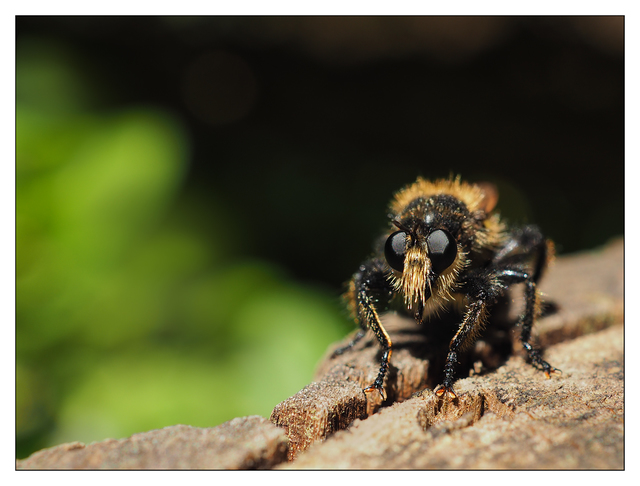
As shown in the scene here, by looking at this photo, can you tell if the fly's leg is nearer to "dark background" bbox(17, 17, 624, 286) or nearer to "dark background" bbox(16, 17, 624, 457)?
"dark background" bbox(16, 17, 624, 457)

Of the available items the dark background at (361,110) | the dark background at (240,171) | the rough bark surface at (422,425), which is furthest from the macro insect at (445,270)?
the dark background at (361,110)

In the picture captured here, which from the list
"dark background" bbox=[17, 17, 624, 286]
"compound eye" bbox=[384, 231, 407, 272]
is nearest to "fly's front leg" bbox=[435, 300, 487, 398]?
"compound eye" bbox=[384, 231, 407, 272]

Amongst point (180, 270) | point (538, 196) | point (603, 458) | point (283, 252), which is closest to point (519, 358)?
point (603, 458)

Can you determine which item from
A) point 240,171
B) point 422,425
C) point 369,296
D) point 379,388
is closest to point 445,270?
point 369,296

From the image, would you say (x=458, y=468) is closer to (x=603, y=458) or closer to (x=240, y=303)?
(x=603, y=458)

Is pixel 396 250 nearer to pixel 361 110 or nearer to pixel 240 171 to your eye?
pixel 240 171
